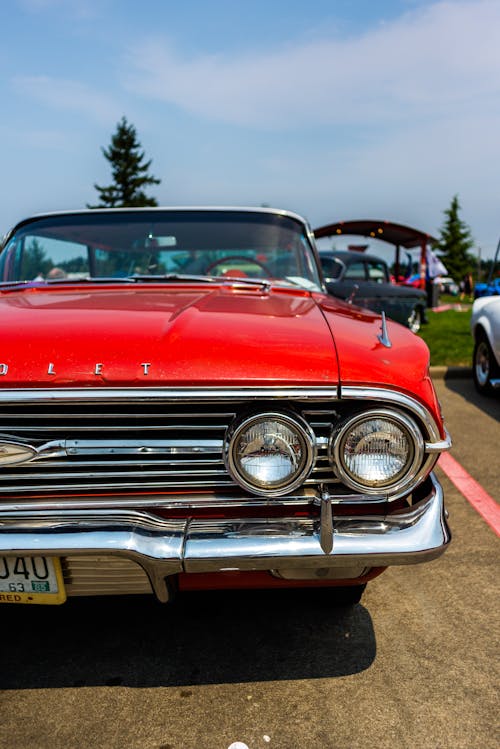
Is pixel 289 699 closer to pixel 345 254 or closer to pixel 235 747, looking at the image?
pixel 235 747

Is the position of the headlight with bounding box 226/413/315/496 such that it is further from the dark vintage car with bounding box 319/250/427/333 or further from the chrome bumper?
the dark vintage car with bounding box 319/250/427/333

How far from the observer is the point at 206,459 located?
1.80 m

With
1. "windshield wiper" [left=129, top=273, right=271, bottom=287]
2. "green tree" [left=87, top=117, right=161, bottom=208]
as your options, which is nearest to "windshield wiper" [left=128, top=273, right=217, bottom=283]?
"windshield wiper" [left=129, top=273, right=271, bottom=287]

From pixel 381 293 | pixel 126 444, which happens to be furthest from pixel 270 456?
pixel 381 293

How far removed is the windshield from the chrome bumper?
1700 millimetres

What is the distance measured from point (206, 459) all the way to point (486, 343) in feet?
17.1

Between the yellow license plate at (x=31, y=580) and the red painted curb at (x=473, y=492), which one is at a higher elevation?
the yellow license plate at (x=31, y=580)

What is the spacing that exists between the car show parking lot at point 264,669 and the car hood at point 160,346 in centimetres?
100

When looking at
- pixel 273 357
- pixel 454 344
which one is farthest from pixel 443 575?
pixel 454 344

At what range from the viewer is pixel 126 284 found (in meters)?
2.82

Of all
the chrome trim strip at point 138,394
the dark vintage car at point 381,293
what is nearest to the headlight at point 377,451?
the chrome trim strip at point 138,394

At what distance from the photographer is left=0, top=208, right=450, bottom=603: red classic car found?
171 cm

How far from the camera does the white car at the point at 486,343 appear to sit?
19.7 feet

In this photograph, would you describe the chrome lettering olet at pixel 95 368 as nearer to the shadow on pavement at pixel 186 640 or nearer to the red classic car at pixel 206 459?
the red classic car at pixel 206 459
